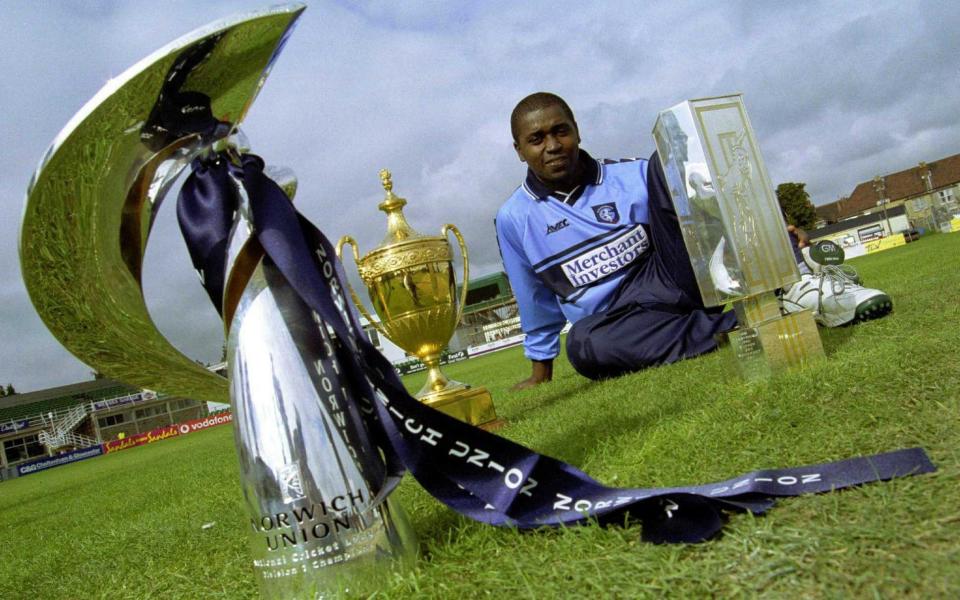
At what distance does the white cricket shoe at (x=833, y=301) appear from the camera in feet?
10.6

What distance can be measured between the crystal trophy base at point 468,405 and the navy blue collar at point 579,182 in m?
1.37

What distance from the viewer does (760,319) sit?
7.81 feet

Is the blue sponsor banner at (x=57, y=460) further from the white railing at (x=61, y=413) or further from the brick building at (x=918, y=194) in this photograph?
the brick building at (x=918, y=194)

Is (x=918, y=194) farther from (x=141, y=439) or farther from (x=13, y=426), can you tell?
(x=13, y=426)

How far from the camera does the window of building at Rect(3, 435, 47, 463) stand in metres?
47.2

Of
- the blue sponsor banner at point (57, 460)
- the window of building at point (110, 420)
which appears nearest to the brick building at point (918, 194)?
the blue sponsor banner at point (57, 460)

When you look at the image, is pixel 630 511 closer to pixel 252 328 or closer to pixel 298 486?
pixel 298 486

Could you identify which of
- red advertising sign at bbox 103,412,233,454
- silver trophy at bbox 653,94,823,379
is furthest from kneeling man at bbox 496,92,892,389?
red advertising sign at bbox 103,412,233,454

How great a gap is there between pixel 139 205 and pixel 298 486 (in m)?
0.68

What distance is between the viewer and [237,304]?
142 centimetres

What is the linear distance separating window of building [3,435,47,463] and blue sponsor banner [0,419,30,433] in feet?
2.95

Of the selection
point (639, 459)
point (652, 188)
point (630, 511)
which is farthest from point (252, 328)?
point (652, 188)

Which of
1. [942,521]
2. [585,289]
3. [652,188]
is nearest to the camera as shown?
[942,521]

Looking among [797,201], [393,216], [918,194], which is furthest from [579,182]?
[918,194]
